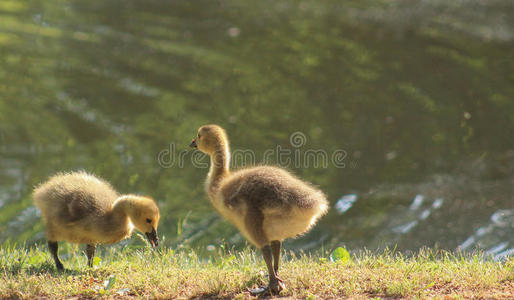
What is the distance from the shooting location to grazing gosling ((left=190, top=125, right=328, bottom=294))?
563 cm

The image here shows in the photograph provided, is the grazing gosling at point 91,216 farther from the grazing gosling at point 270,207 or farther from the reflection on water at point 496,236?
the reflection on water at point 496,236

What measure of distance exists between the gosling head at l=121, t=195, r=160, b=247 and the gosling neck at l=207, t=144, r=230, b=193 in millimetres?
596

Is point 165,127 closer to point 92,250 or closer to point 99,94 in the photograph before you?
point 99,94

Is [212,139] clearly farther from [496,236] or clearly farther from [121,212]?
[496,236]

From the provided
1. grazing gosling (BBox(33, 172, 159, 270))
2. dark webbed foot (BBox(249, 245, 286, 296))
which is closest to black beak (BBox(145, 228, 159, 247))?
grazing gosling (BBox(33, 172, 159, 270))

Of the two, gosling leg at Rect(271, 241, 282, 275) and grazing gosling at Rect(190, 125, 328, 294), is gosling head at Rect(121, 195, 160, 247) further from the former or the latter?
gosling leg at Rect(271, 241, 282, 275)

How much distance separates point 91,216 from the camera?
258 inches

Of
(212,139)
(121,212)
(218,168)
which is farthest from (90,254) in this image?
(212,139)

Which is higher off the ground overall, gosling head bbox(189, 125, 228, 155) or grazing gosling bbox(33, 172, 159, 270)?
gosling head bbox(189, 125, 228, 155)

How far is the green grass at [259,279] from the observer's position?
550 centimetres

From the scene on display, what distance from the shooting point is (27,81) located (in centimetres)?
1388

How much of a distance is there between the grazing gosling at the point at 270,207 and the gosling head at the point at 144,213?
0.81m

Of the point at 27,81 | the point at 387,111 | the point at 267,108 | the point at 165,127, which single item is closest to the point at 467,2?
the point at 387,111

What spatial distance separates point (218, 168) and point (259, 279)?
48.9 inches
